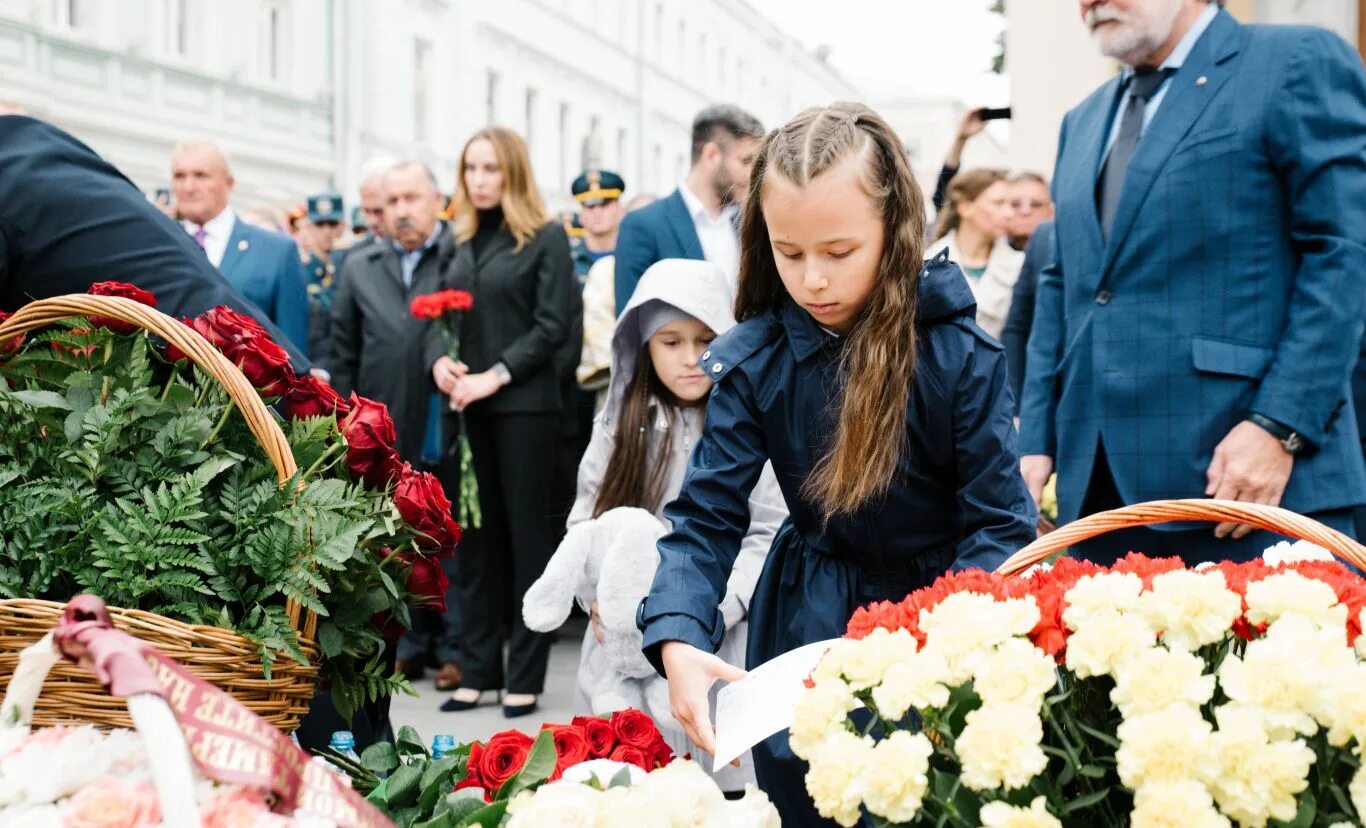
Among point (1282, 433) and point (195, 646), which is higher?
point (1282, 433)

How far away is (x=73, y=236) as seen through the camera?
2.69 m

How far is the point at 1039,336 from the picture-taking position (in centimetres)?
342

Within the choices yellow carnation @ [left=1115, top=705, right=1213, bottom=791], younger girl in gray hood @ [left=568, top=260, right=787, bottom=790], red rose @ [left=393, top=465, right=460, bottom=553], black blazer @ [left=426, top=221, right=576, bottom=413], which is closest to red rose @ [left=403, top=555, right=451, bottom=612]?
red rose @ [left=393, top=465, right=460, bottom=553]

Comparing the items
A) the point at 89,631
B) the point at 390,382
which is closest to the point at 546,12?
the point at 390,382

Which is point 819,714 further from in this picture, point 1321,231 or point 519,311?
point 519,311

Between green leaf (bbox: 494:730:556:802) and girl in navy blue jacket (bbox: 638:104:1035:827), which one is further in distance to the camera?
girl in navy blue jacket (bbox: 638:104:1035:827)

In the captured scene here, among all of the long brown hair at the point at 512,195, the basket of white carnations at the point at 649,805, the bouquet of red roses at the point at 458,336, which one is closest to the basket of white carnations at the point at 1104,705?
the basket of white carnations at the point at 649,805

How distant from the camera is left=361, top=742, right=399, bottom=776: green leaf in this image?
75.6 inches

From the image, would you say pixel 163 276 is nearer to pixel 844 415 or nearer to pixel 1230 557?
pixel 844 415

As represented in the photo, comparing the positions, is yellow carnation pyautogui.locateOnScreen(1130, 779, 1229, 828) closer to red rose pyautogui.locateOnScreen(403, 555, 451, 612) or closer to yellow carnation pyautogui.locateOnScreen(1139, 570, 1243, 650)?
yellow carnation pyautogui.locateOnScreen(1139, 570, 1243, 650)

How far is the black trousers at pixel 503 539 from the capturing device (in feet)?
18.4

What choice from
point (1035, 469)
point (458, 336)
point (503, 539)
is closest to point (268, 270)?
point (458, 336)

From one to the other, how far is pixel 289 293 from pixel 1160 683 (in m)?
5.40

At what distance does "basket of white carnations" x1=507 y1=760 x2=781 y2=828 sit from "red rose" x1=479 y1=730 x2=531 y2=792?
175mm
